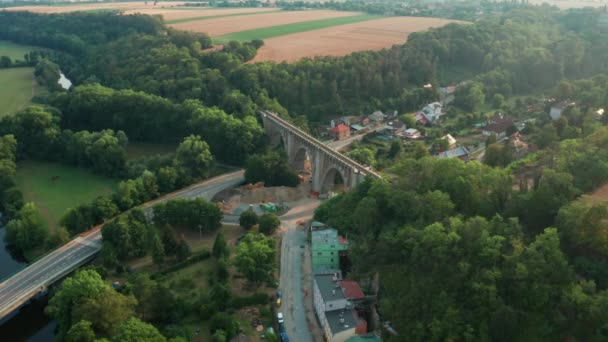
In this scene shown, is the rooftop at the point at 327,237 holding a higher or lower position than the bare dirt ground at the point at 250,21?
lower

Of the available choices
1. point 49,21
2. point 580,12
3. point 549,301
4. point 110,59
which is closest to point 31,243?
point 549,301

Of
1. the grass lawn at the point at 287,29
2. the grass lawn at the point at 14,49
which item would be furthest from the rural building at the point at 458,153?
the grass lawn at the point at 14,49

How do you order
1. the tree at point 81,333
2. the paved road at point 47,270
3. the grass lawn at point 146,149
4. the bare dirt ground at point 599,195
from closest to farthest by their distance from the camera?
the tree at point 81,333 < the bare dirt ground at point 599,195 < the paved road at point 47,270 < the grass lawn at point 146,149

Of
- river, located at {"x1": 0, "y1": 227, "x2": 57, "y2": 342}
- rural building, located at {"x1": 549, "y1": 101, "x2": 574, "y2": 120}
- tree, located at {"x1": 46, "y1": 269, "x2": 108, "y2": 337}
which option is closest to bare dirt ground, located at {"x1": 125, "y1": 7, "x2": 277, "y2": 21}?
rural building, located at {"x1": 549, "y1": 101, "x2": 574, "y2": 120}

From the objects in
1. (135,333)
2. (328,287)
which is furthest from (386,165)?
(135,333)

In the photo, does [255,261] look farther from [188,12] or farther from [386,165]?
[188,12]

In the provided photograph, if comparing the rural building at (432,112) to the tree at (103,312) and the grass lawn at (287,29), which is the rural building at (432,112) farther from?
the tree at (103,312)
